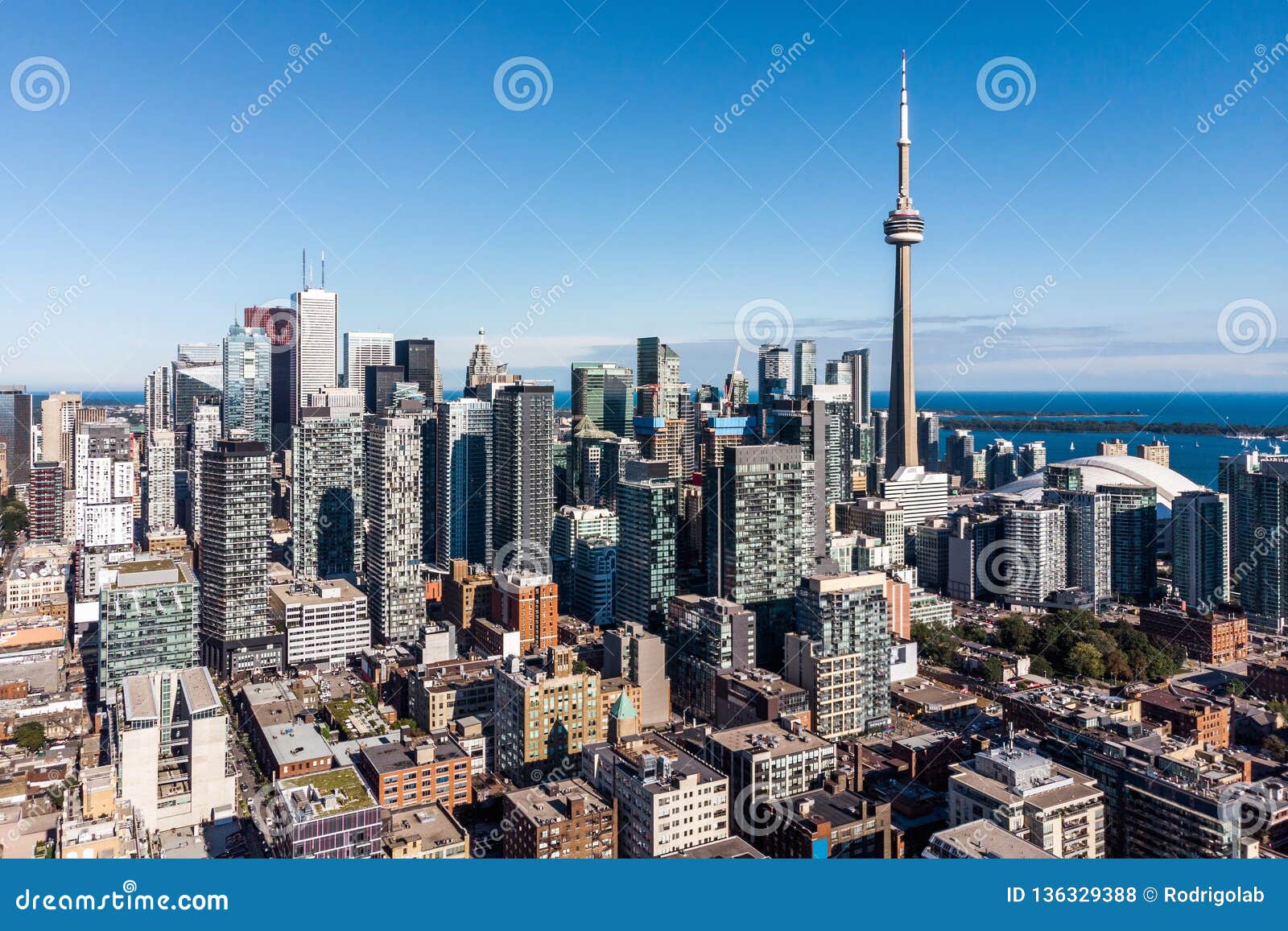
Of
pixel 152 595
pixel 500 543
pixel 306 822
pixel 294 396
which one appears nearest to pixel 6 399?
Result: pixel 294 396

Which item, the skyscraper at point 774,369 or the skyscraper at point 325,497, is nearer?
the skyscraper at point 325,497

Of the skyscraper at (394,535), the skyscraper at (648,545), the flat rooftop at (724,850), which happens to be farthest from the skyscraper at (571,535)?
the flat rooftop at (724,850)

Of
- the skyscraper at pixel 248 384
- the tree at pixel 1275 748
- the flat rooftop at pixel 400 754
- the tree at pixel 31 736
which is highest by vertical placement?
the skyscraper at pixel 248 384

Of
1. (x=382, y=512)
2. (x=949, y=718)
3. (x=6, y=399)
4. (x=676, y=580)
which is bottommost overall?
(x=949, y=718)

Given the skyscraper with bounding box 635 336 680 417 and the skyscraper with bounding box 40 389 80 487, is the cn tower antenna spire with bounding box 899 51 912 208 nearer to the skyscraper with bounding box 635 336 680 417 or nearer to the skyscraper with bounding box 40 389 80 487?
the skyscraper with bounding box 635 336 680 417

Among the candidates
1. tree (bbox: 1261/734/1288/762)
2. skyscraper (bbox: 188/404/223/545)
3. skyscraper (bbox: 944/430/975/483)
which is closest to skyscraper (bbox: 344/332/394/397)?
skyscraper (bbox: 188/404/223/545)

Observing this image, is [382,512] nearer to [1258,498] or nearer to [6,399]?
[1258,498]
